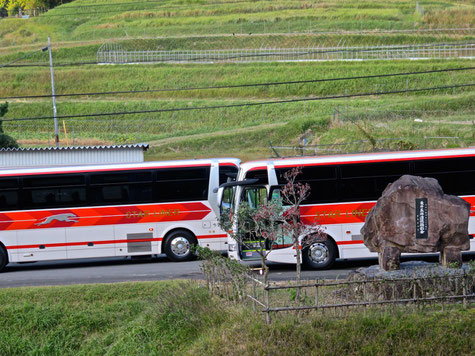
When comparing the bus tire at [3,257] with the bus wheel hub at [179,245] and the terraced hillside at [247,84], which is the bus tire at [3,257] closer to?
the bus wheel hub at [179,245]

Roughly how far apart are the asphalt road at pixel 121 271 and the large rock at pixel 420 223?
3001 mm

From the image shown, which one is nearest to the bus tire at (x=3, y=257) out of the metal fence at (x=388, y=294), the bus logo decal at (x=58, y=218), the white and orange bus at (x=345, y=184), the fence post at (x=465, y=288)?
the bus logo decal at (x=58, y=218)

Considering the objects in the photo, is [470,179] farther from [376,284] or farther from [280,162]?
[376,284]

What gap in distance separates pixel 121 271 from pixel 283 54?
5289cm

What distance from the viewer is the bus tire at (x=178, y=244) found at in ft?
73.1

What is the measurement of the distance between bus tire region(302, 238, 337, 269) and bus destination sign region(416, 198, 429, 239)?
486 cm

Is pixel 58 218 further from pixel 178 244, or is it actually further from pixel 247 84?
pixel 247 84

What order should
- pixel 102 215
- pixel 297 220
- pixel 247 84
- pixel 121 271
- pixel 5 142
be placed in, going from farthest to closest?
pixel 247 84 → pixel 5 142 → pixel 102 215 → pixel 121 271 → pixel 297 220

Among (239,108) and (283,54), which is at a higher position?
(283,54)

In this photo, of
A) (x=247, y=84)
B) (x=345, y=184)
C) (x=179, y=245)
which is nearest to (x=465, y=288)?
(x=345, y=184)

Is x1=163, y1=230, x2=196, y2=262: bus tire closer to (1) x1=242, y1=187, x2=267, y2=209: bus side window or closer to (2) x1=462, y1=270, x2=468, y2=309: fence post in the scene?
(1) x1=242, y1=187, x2=267, y2=209: bus side window

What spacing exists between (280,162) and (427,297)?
7.21 meters

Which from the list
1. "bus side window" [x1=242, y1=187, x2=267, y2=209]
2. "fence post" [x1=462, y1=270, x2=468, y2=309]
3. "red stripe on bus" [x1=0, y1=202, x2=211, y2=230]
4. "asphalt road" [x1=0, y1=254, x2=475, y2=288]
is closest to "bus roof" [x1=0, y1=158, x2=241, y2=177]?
"red stripe on bus" [x1=0, y1=202, x2=211, y2=230]

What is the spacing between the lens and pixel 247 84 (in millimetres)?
62344
